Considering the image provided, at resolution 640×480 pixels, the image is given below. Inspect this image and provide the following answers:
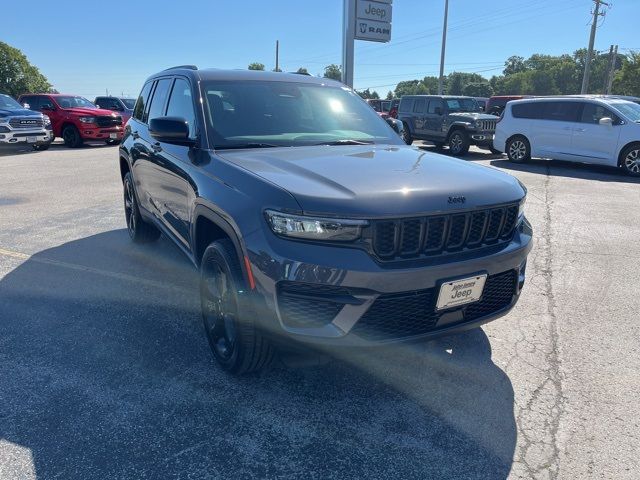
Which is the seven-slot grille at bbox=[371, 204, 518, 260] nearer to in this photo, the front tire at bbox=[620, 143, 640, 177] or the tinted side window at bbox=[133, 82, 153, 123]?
the tinted side window at bbox=[133, 82, 153, 123]

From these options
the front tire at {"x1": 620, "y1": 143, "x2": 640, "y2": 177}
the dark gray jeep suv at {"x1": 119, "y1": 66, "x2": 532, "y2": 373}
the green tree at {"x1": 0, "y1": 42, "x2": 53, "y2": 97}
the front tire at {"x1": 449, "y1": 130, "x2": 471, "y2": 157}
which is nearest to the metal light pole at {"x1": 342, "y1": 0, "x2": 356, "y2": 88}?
the front tire at {"x1": 449, "y1": 130, "x2": 471, "y2": 157}

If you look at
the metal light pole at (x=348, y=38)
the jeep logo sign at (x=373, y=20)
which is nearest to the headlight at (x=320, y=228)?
the metal light pole at (x=348, y=38)

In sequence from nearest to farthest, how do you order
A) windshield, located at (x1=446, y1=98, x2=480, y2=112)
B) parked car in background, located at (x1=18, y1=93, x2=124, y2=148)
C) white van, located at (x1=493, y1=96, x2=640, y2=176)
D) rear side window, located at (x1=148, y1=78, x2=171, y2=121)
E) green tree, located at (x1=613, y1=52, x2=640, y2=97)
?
rear side window, located at (x1=148, y1=78, x2=171, y2=121), white van, located at (x1=493, y1=96, x2=640, y2=176), windshield, located at (x1=446, y1=98, x2=480, y2=112), parked car in background, located at (x1=18, y1=93, x2=124, y2=148), green tree, located at (x1=613, y1=52, x2=640, y2=97)

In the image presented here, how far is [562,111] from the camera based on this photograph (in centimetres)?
1275

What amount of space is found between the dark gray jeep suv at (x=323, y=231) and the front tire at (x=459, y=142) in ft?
40.5

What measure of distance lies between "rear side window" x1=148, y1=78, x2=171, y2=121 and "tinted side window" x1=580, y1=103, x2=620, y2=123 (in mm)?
10734

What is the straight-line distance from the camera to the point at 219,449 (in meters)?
2.49

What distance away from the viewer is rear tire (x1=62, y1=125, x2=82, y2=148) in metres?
17.6

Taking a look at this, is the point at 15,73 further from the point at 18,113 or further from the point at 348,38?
the point at 348,38

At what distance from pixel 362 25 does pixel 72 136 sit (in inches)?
436

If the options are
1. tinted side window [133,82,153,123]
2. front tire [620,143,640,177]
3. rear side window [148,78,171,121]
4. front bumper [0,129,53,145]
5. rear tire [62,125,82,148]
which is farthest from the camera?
rear tire [62,125,82,148]

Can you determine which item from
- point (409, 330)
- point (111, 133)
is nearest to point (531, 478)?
point (409, 330)

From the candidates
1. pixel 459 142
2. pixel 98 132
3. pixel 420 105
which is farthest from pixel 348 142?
pixel 98 132

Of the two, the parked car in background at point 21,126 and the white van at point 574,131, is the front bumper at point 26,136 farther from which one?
the white van at point 574,131
